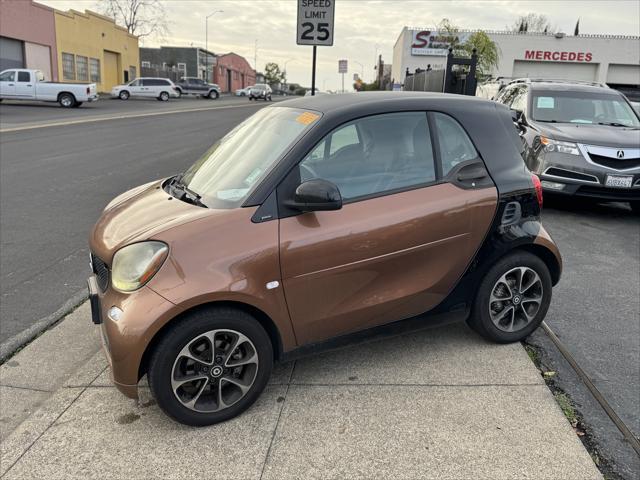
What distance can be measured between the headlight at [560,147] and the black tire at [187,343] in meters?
5.78

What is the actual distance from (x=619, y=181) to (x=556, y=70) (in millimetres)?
51561

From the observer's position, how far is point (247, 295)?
2.84m

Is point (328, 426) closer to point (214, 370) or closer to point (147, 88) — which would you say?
point (214, 370)

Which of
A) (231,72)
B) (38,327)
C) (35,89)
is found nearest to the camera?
(38,327)

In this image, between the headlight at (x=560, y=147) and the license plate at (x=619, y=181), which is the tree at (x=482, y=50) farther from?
the license plate at (x=619, y=181)

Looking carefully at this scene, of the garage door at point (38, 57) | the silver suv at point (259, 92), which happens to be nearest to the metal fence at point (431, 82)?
the garage door at point (38, 57)

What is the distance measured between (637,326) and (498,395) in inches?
68.9

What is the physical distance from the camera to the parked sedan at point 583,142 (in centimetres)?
706

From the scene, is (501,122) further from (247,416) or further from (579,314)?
(247,416)

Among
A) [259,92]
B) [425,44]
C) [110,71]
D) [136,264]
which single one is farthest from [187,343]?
[425,44]

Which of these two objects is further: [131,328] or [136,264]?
[136,264]

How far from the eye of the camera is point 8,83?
28.8 metres

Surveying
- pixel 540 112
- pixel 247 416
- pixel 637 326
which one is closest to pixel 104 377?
pixel 247 416

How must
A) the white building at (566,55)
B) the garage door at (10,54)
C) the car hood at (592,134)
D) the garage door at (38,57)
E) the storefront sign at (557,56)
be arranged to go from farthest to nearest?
the storefront sign at (557,56) < the white building at (566,55) < the garage door at (38,57) < the garage door at (10,54) < the car hood at (592,134)
